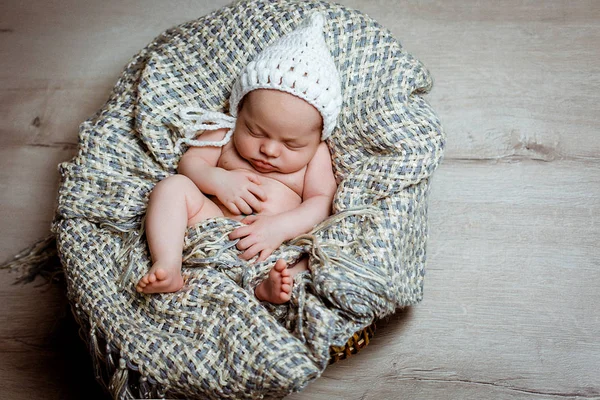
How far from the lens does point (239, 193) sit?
144cm

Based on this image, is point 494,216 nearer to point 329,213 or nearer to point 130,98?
point 329,213

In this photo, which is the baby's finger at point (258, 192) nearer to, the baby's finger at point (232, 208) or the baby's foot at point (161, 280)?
the baby's finger at point (232, 208)

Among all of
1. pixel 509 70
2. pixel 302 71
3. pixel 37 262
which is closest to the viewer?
pixel 302 71

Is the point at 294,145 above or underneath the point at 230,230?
above

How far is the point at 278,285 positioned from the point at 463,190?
2.12 feet

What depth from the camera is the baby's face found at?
1.35 m

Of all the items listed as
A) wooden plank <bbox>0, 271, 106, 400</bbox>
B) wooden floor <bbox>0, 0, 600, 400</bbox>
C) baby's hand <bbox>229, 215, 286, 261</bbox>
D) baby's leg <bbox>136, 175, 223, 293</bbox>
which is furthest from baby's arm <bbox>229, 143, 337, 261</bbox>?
wooden plank <bbox>0, 271, 106, 400</bbox>

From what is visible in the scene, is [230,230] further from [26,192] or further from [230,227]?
[26,192]

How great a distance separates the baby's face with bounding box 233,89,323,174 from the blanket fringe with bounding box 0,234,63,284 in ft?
1.83

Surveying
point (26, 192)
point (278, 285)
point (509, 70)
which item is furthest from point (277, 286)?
point (509, 70)

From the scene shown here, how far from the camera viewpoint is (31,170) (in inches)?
69.4

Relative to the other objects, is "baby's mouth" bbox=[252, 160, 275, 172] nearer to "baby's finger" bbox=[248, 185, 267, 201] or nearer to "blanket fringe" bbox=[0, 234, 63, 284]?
"baby's finger" bbox=[248, 185, 267, 201]

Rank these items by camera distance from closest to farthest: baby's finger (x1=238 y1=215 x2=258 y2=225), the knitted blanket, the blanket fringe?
the knitted blanket
baby's finger (x1=238 y1=215 x2=258 y2=225)
the blanket fringe

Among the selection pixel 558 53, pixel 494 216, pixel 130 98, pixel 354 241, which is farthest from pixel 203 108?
pixel 558 53
